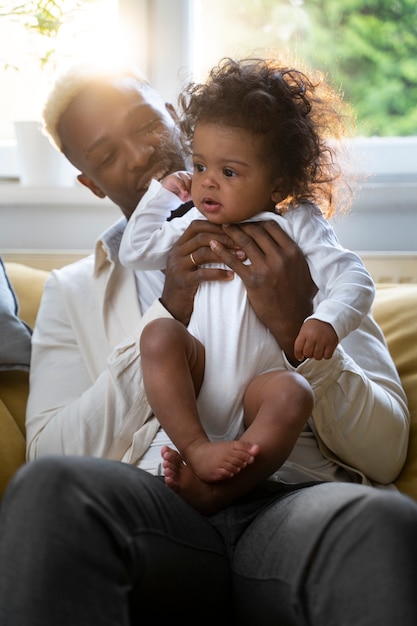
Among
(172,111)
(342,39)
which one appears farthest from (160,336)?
(342,39)

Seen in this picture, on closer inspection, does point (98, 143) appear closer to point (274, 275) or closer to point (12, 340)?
point (12, 340)

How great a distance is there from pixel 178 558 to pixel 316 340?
14.9 inches

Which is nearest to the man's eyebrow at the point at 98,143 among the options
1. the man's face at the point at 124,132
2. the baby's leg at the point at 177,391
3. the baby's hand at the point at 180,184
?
the man's face at the point at 124,132

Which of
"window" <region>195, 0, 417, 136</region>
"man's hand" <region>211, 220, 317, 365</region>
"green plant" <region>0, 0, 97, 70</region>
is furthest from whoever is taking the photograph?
"window" <region>195, 0, 417, 136</region>

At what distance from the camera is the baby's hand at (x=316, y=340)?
125 centimetres

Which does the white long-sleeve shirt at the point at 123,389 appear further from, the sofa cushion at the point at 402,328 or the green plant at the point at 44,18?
the green plant at the point at 44,18

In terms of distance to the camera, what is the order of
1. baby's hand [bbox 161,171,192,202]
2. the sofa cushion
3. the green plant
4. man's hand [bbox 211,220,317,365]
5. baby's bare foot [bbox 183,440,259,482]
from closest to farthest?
baby's bare foot [bbox 183,440,259,482], man's hand [bbox 211,220,317,365], baby's hand [bbox 161,171,192,202], the sofa cushion, the green plant

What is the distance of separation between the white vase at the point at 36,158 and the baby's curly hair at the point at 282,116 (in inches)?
41.1

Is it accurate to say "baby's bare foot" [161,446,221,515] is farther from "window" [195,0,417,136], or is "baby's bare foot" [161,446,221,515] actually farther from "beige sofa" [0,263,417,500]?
"window" [195,0,417,136]

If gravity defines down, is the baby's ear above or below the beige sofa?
above

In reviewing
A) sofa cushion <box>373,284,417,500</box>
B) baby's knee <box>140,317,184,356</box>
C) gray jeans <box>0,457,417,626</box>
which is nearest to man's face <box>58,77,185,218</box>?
baby's knee <box>140,317,184,356</box>

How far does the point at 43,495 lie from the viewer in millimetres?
933

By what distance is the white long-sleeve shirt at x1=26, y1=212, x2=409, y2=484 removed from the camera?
142 centimetres

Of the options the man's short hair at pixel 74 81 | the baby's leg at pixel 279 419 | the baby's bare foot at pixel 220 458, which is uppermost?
the man's short hair at pixel 74 81
